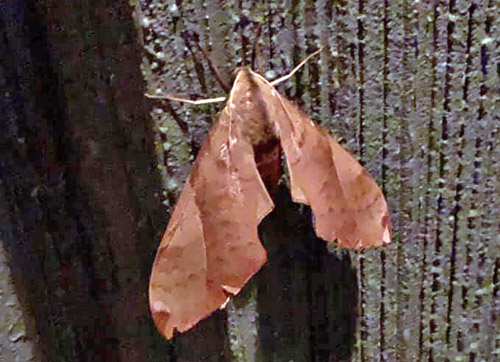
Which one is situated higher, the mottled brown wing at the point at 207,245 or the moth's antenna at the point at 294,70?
the moth's antenna at the point at 294,70

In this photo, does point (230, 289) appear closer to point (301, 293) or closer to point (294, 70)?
point (301, 293)

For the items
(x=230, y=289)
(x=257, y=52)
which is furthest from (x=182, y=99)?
(x=230, y=289)

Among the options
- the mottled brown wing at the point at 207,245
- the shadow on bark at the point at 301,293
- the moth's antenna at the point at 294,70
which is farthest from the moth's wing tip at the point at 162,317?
the moth's antenna at the point at 294,70

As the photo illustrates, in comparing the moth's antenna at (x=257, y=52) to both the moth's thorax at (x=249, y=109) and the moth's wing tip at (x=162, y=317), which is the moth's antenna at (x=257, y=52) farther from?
the moth's wing tip at (x=162, y=317)

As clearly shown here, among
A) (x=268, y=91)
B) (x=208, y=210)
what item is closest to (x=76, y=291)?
(x=208, y=210)

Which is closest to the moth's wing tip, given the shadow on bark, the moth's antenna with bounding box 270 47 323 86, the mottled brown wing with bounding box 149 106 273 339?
the mottled brown wing with bounding box 149 106 273 339

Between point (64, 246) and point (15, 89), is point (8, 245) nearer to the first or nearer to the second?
point (64, 246)
